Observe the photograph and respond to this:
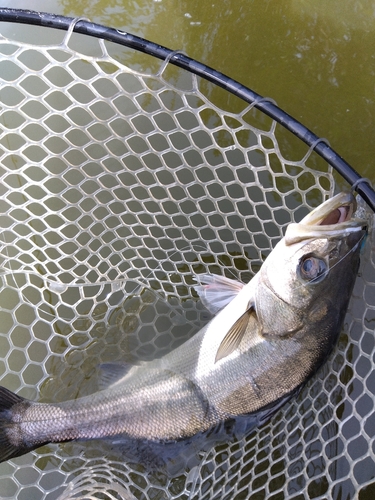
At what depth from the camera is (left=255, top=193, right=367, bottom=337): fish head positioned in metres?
1.86

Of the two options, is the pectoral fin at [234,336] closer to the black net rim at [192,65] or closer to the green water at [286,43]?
the black net rim at [192,65]

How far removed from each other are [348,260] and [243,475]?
1.24 metres

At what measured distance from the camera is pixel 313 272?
194 cm

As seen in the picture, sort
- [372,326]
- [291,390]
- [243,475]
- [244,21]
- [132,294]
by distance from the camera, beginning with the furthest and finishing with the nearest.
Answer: [244,21] < [132,294] < [372,326] < [243,475] < [291,390]

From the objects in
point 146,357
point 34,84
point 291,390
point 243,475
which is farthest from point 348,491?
point 34,84

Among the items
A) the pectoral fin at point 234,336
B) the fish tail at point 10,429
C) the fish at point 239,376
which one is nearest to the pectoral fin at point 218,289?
the fish at point 239,376

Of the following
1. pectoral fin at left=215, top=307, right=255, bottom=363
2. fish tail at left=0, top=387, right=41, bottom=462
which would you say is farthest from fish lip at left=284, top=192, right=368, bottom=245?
fish tail at left=0, top=387, right=41, bottom=462

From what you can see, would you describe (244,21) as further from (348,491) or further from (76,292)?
(348,491)

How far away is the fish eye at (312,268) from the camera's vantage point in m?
1.93

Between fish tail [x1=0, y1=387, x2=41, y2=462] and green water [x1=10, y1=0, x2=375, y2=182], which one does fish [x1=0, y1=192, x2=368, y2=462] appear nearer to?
fish tail [x1=0, y1=387, x2=41, y2=462]

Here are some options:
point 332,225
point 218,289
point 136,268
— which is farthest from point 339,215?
point 136,268

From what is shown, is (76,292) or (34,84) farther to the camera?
(34,84)

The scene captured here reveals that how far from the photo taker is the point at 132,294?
9.76 feet

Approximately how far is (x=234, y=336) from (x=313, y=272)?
0.48 meters
